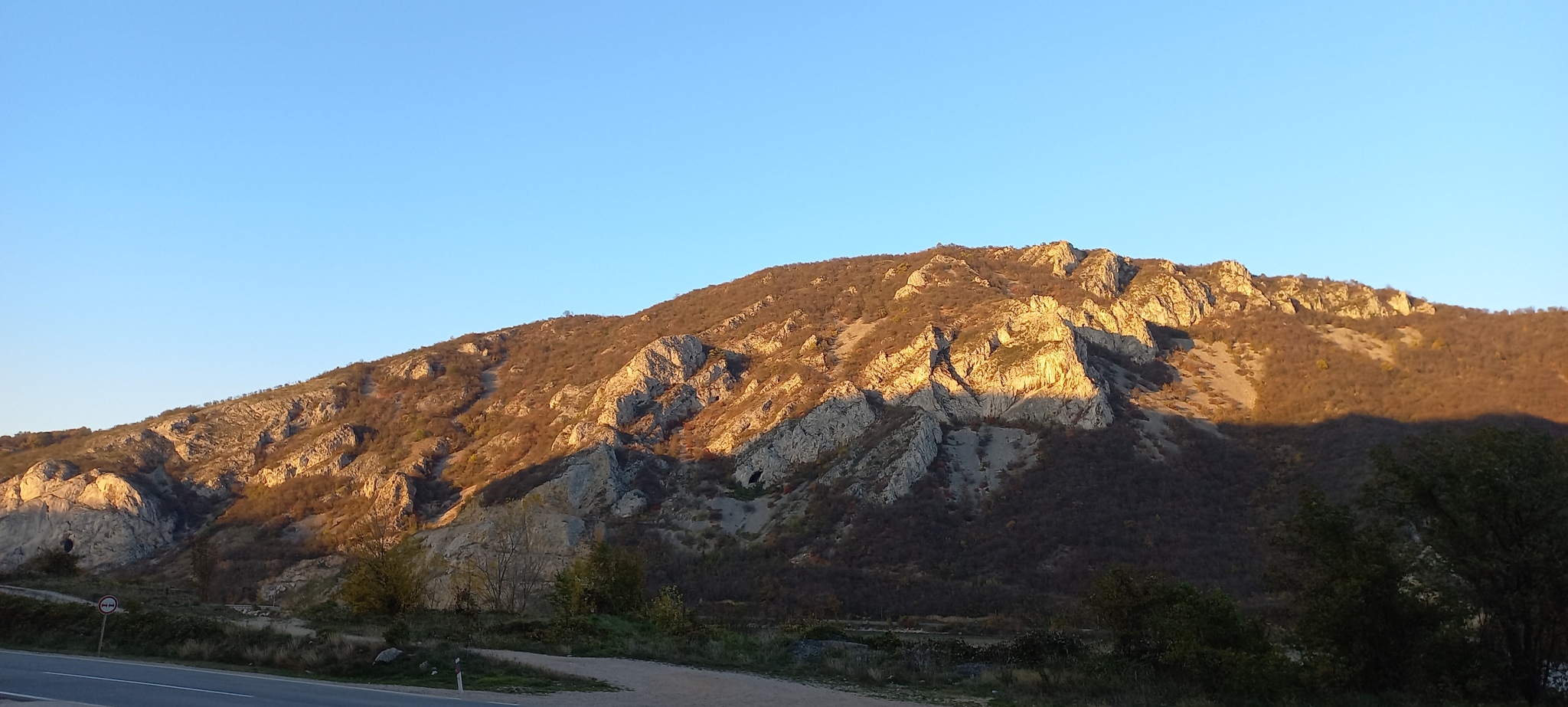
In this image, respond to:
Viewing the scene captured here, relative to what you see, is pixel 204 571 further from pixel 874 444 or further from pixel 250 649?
pixel 874 444

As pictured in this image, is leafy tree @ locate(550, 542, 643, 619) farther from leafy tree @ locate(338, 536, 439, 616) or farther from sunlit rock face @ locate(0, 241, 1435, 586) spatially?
sunlit rock face @ locate(0, 241, 1435, 586)

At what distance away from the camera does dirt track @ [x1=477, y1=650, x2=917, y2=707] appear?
18.8 metres

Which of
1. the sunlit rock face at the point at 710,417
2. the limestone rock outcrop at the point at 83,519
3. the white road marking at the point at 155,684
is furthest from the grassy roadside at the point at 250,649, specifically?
the limestone rock outcrop at the point at 83,519

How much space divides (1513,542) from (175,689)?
30200 mm

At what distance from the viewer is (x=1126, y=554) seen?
2270 inches

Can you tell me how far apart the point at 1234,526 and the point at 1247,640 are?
45.6 metres

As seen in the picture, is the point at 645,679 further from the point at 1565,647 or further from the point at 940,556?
the point at 940,556

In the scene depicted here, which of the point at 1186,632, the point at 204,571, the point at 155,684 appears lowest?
the point at 204,571

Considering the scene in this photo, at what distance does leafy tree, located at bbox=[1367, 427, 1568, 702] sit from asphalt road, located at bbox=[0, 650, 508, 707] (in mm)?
22171

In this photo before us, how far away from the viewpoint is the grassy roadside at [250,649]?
2116 centimetres

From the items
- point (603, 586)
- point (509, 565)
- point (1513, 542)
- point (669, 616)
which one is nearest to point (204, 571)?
point (509, 565)

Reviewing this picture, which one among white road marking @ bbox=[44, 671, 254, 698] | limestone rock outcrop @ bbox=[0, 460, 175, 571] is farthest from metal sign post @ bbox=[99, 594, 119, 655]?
limestone rock outcrop @ bbox=[0, 460, 175, 571]

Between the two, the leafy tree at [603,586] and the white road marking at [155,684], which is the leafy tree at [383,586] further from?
the white road marking at [155,684]

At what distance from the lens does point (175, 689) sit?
1791 centimetres
